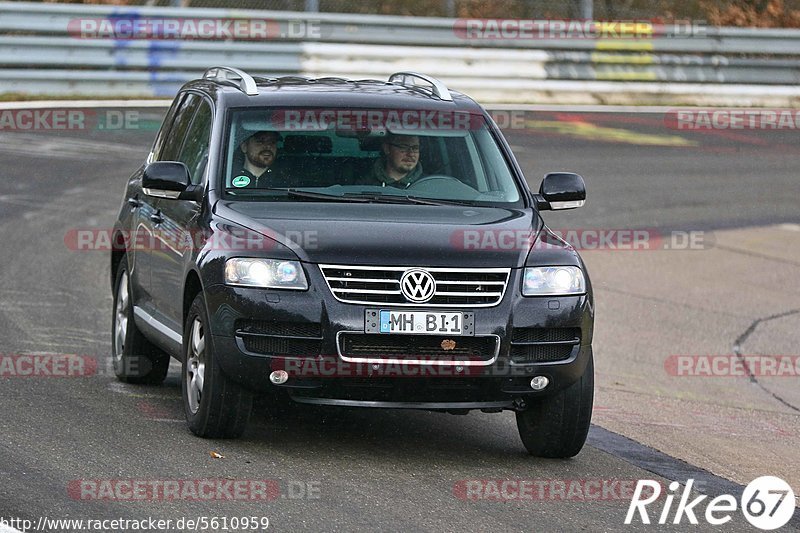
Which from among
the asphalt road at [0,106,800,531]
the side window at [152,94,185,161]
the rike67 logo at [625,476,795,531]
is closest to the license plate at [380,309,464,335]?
the asphalt road at [0,106,800,531]

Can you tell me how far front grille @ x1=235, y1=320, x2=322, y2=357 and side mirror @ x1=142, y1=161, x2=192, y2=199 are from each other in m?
1.27

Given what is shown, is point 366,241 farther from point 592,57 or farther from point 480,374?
point 592,57

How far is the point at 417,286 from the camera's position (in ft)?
24.0

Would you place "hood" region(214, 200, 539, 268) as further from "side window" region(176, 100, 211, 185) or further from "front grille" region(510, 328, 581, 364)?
"side window" region(176, 100, 211, 185)

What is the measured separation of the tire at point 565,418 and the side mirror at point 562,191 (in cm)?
120

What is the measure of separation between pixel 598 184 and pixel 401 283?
12166mm

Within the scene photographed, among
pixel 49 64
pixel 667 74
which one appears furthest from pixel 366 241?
pixel 667 74

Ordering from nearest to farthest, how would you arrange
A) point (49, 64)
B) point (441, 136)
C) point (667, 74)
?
point (441, 136) → point (49, 64) → point (667, 74)

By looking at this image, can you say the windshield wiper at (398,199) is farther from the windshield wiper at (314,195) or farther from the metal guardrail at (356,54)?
the metal guardrail at (356,54)

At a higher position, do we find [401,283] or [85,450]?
[401,283]

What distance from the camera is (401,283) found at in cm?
731

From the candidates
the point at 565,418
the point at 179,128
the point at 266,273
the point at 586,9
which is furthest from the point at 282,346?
the point at 586,9

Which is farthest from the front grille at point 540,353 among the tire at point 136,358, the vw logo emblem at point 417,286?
the tire at point 136,358

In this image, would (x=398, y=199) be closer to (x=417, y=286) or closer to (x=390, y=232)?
(x=390, y=232)
